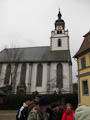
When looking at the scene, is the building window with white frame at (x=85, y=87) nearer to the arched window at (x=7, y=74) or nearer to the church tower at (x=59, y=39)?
the church tower at (x=59, y=39)

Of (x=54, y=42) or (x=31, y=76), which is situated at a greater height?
(x=54, y=42)

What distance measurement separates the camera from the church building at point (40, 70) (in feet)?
76.2

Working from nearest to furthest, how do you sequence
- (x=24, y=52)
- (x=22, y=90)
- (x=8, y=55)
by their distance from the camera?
1. (x=22, y=90)
2. (x=8, y=55)
3. (x=24, y=52)

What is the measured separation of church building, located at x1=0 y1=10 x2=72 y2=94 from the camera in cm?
2323

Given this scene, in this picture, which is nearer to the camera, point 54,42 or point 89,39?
point 89,39

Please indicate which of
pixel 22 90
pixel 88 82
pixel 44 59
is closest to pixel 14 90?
pixel 22 90

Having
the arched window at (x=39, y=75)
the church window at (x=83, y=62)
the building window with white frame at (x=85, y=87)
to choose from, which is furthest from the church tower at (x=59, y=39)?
the building window with white frame at (x=85, y=87)

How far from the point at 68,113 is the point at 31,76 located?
71.7 feet

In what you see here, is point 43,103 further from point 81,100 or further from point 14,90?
point 14,90

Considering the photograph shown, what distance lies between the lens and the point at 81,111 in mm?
2365

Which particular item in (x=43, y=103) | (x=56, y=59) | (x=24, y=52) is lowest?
(x=43, y=103)

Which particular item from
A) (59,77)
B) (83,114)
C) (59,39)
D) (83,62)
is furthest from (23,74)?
(83,114)

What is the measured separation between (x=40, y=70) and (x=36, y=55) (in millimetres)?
5646

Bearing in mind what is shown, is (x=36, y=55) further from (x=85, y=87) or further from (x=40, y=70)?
(x=85, y=87)
